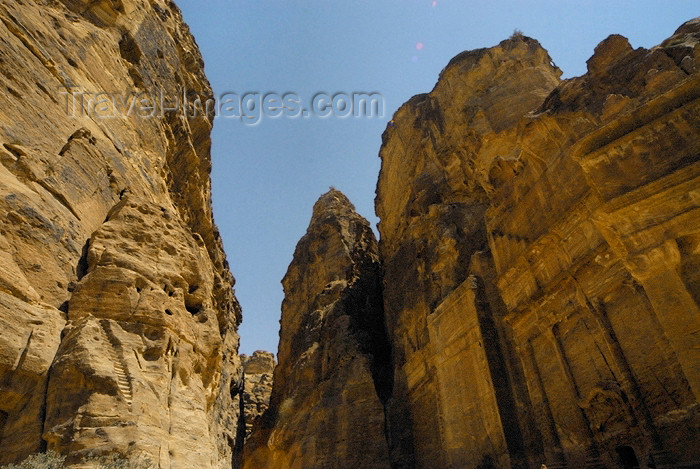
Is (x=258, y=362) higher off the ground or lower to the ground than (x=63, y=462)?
higher

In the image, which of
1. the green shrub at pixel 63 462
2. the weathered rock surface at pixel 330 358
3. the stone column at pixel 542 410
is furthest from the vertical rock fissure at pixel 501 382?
the green shrub at pixel 63 462

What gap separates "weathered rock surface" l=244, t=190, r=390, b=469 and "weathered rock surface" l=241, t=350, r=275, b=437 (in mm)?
8356

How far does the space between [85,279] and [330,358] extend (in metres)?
21.9

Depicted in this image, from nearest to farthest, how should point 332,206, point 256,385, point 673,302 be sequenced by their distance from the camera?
point 673,302 < point 332,206 < point 256,385

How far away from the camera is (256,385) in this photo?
48000 mm

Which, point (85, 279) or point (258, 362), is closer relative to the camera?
point (85, 279)

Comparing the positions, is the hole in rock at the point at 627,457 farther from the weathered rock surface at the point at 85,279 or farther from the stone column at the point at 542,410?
the weathered rock surface at the point at 85,279

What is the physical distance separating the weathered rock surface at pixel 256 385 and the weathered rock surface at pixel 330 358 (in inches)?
329

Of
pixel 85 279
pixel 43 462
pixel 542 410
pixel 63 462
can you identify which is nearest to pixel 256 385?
pixel 542 410

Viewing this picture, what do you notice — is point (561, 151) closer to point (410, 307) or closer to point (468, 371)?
point (468, 371)

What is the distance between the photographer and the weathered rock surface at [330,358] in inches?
1030

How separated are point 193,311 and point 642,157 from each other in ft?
37.0

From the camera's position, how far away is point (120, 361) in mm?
9188

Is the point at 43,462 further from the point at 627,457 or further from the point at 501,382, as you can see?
the point at 501,382
